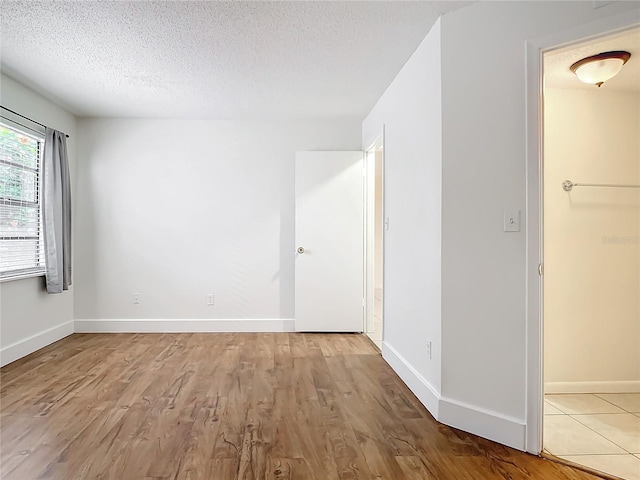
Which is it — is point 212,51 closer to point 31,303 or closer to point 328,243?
point 328,243

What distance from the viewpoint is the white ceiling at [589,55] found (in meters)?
2.48

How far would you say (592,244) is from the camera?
3.12m

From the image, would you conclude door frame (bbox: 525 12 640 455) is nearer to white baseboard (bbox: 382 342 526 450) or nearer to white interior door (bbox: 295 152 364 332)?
white baseboard (bbox: 382 342 526 450)

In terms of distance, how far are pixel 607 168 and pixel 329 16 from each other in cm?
216

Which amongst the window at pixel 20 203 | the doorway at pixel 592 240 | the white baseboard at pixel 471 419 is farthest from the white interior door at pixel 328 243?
the window at pixel 20 203

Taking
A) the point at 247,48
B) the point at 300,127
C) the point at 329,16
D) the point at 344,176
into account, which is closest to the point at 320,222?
the point at 344,176

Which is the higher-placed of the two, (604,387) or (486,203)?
(486,203)

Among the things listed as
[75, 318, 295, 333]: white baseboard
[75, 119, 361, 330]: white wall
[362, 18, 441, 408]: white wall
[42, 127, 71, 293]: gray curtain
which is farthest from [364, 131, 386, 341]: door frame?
[42, 127, 71, 293]: gray curtain

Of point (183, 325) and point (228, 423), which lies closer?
point (228, 423)

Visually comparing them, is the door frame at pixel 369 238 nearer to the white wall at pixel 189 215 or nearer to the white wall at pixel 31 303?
the white wall at pixel 189 215

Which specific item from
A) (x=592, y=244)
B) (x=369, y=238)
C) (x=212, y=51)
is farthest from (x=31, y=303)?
(x=592, y=244)

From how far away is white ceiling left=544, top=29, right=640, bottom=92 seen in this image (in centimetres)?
248

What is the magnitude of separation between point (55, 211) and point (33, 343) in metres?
1.24

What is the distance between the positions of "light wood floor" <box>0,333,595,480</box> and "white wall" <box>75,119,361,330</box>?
1030 mm
